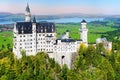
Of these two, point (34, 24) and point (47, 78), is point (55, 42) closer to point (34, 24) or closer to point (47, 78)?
point (34, 24)

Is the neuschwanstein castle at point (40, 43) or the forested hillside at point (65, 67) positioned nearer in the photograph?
the forested hillside at point (65, 67)

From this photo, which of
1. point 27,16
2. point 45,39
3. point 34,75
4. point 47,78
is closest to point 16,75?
point 34,75

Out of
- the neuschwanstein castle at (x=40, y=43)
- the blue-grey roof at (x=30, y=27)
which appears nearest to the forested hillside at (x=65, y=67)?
the neuschwanstein castle at (x=40, y=43)

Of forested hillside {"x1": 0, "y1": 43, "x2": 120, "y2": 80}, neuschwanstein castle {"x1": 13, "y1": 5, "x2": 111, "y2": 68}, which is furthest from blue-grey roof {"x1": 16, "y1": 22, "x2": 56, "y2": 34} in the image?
forested hillside {"x1": 0, "y1": 43, "x2": 120, "y2": 80}

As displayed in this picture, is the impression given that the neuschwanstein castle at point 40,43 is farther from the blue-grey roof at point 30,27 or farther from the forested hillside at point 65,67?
the forested hillside at point 65,67

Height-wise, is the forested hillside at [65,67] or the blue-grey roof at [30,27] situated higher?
the blue-grey roof at [30,27]

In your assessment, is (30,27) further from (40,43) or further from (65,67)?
(65,67)

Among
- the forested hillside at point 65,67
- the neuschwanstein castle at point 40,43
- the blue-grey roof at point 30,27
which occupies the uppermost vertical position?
the blue-grey roof at point 30,27

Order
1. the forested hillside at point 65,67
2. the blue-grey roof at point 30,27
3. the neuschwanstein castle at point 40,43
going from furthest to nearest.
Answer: the blue-grey roof at point 30,27
the neuschwanstein castle at point 40,43
the forested hillside at point 65,67

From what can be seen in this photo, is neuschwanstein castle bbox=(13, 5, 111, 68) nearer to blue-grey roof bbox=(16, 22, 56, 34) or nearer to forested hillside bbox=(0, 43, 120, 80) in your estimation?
blue-grey roof bbox=(16, 22, 56, 34)
